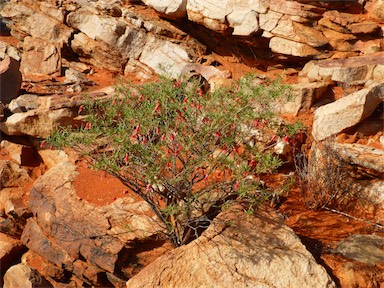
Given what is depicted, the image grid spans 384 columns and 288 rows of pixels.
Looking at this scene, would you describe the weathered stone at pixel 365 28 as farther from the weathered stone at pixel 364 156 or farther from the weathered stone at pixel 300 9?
the weathered stone at pixel 364 156

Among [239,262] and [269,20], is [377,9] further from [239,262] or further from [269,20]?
[239,262]

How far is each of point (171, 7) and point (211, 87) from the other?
3043mm

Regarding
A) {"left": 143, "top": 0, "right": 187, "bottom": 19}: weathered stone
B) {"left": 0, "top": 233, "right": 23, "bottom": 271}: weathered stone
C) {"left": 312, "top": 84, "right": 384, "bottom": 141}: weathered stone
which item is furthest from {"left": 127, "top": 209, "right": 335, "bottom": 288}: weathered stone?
{"left": 143, "top": 0, "right": 187, "bottom": 19}: weathered stone

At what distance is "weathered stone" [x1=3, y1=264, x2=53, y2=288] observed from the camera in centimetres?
712

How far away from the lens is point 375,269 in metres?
5.43

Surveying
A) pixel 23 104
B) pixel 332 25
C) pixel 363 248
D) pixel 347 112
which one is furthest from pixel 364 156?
pixel 23 104

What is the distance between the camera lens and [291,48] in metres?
10.6

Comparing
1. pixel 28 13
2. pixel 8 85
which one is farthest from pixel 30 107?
pixel 28 13

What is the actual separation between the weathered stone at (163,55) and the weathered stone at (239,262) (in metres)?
7.39

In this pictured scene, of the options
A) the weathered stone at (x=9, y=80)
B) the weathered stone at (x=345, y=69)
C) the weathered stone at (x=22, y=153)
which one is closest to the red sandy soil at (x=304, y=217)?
the weathered stone at (x=345, y=69)

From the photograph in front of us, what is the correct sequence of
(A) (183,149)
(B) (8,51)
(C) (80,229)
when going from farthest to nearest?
(B) (8,51) < (C) (80,229) < (A) (183,149)

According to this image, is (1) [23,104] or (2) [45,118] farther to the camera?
(1) [23,104]

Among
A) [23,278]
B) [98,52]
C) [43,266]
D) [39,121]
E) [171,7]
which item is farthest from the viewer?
[98,52]

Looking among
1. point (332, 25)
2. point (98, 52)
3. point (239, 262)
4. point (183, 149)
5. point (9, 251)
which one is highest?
point (332, 25)
